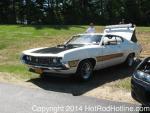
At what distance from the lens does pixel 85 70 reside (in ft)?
34.9

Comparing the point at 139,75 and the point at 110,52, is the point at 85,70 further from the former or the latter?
the point at 139,75

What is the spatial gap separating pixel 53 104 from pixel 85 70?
290cm

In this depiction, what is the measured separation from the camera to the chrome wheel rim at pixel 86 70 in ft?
34.6

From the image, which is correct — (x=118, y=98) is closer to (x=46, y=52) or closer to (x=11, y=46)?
(x=46, y=52)

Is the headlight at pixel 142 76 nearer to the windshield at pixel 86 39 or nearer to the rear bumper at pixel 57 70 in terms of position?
the rear bumper at pixel 57 70

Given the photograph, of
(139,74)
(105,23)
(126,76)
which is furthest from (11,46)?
(105,23)

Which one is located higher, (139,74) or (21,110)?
(139,74)

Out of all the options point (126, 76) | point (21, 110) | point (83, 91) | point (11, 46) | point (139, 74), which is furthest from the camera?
point (11, 46)

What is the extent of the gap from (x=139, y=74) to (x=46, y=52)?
13.9ft

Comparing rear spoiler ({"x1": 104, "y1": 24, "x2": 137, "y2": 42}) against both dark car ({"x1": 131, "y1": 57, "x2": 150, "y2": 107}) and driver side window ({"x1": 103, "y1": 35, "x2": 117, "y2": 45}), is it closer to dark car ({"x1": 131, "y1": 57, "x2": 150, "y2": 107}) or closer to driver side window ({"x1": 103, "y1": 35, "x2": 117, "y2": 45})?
driver side window ({"x1": 103, "y1": 35, "x2": 117, "y2": 45})

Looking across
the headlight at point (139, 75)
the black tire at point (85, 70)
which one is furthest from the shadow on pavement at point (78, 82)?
the headlight at point (139, 75)

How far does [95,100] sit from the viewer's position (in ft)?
27.5

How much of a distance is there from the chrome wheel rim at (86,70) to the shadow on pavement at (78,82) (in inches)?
8.3

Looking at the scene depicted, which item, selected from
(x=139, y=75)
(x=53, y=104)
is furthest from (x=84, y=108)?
(x=139, y=75)
